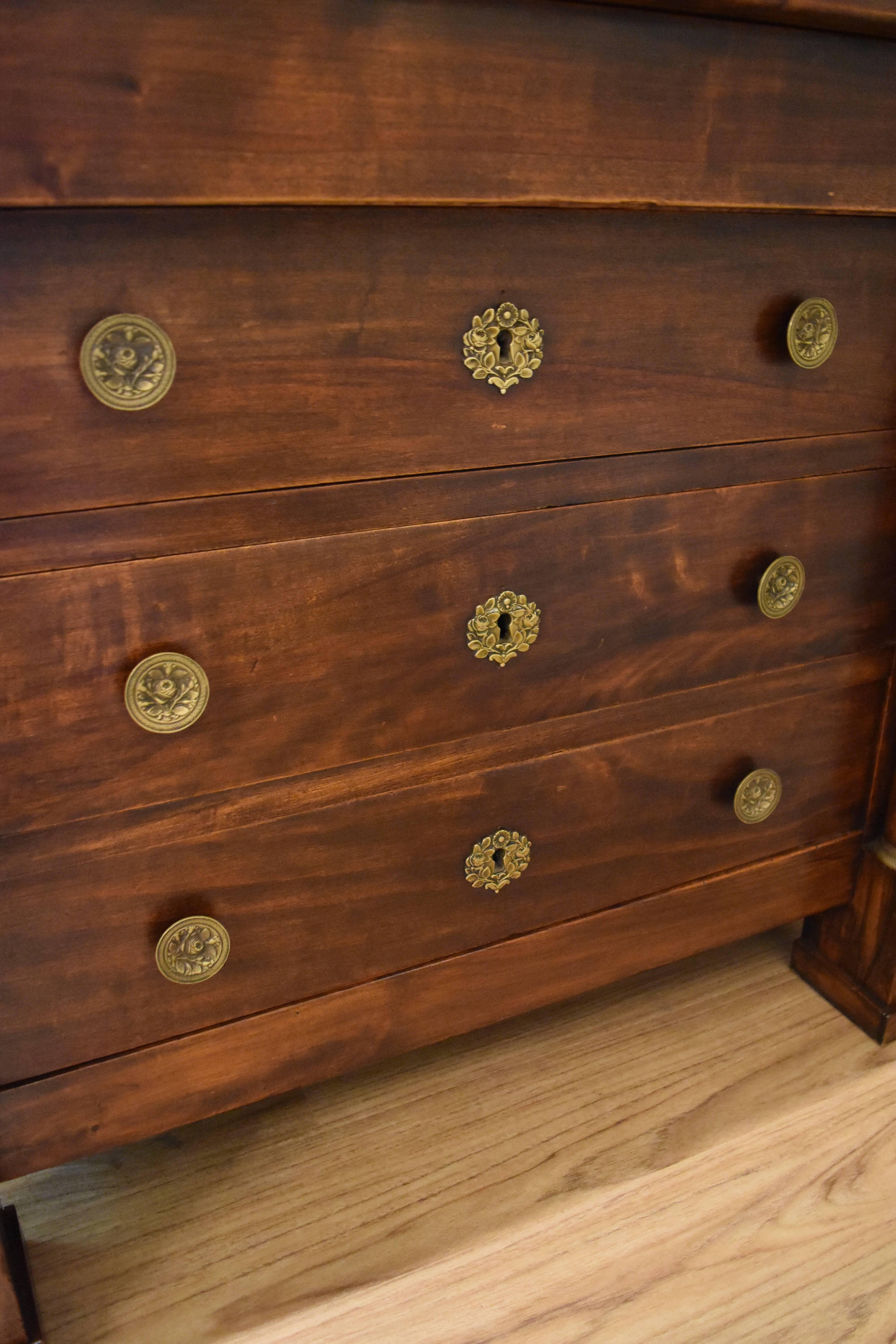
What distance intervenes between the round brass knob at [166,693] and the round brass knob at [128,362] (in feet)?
0.58

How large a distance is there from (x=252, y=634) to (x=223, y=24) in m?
0.39

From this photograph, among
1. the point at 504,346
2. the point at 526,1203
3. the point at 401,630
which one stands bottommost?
the point at 526,1203

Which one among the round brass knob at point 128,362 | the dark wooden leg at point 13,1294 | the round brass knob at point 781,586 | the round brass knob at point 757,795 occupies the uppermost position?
the round brass knob at point 128,362

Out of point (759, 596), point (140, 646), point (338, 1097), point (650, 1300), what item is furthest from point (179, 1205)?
point (759, 596)

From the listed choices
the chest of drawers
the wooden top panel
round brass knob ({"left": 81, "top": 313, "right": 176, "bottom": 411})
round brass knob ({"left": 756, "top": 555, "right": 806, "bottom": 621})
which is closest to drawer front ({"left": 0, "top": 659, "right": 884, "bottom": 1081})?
the chest of drawers

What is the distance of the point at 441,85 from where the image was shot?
68 cm

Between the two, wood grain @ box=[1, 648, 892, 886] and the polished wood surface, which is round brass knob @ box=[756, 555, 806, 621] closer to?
wood grain @ box=[1, 648, 892, 886]

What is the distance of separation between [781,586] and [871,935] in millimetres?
475

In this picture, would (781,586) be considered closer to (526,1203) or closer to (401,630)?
(401,630)

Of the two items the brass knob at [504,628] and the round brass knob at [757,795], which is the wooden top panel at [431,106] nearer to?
the brass knob at [504,628]

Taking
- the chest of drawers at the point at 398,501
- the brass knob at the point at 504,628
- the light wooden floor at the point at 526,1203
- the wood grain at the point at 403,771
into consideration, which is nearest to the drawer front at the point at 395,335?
the chest of drawers at the point at 398,501

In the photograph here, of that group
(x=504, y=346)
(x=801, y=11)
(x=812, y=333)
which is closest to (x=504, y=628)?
(x=504, y=346)

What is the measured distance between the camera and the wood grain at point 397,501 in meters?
0.69

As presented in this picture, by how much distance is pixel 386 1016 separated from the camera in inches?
37.8
